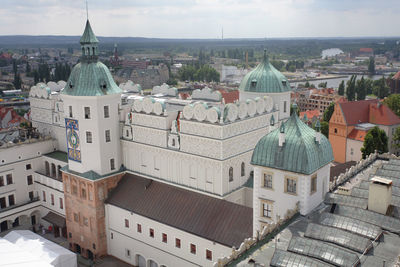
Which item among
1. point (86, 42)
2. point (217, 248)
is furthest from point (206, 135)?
point (86, 42)

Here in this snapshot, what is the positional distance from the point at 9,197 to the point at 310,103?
95317 mm

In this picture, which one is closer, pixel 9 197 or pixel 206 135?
pixel 206 135

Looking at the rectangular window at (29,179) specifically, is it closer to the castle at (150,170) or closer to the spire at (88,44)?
the castle at (150,170)

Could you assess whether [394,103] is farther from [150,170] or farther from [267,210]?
[267,210]

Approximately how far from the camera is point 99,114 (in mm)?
44062

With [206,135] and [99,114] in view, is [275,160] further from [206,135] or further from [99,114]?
[99,114]

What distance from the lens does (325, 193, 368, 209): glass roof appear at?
93.1 feet

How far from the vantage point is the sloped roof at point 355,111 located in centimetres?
7345

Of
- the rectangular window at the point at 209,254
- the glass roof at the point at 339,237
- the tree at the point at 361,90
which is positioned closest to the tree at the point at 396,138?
the rectangular window at the point at 209,254

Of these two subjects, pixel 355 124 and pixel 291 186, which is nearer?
pixel 291 186

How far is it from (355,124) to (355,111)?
2708 mm

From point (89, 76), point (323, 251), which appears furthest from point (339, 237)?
point (89, 76)

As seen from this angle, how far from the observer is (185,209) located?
130 feet

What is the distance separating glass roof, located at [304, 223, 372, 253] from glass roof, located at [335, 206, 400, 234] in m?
2.67
